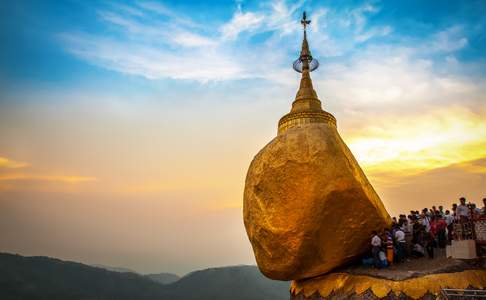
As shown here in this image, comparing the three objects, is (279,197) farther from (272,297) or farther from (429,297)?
(272,297)

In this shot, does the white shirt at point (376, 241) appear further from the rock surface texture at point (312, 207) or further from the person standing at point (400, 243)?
the person standing at point (400, 243)

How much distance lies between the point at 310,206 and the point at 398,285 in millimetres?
3174

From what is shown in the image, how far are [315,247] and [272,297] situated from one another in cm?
9112

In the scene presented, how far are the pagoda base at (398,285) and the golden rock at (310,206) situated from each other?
720mm

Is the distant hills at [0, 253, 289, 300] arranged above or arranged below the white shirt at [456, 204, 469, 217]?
below

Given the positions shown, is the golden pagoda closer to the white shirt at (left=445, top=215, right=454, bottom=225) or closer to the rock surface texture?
the rock surface texture

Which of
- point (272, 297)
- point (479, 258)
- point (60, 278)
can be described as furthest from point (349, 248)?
point (272, 297)

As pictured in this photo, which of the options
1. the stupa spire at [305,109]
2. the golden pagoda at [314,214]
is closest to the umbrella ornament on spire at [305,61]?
the stupa spire at [305,109]

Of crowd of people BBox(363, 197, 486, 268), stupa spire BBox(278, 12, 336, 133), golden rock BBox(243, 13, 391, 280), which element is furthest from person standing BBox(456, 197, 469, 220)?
stupa spire BBox(278, 12, 336, 133)

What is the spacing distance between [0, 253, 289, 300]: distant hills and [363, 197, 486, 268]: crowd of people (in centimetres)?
7530

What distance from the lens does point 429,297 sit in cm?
966

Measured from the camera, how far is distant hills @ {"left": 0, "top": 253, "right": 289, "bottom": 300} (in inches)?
2908

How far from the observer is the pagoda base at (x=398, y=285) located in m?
9.77

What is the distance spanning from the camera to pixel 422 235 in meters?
12.6
